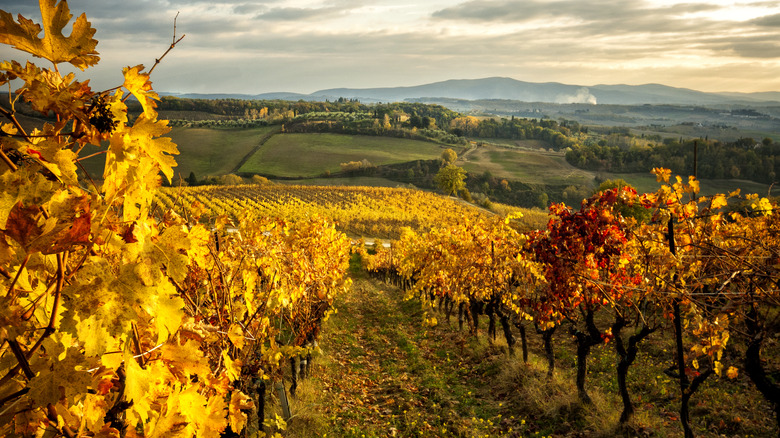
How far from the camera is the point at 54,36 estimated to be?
1134 mm

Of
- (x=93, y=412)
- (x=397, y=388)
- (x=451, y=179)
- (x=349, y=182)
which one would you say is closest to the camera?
(x=93, y=412)

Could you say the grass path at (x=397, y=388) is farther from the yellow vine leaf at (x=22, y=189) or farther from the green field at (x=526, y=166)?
the green field at (x=526, y=166)

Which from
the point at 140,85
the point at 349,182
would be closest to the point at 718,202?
the point at 140,85

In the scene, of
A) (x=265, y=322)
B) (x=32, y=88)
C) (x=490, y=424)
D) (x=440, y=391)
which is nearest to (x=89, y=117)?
(x=32, y=88)

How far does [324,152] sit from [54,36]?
99.5m

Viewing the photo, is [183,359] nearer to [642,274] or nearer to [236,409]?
[236,409]

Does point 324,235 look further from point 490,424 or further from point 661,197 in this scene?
point 661,197

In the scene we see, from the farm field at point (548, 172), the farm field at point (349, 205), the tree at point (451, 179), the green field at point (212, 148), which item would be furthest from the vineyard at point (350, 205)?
the farm field at point (548, 172)

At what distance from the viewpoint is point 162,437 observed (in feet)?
5.32

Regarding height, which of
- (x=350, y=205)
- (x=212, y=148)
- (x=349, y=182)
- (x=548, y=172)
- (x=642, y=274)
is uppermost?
(x=212, y=148)

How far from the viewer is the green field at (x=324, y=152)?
3438 inches

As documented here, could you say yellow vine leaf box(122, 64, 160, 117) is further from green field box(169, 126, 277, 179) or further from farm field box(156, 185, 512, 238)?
green field box(169, 126, 277, 179)

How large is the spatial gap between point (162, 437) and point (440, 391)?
30.0 feet

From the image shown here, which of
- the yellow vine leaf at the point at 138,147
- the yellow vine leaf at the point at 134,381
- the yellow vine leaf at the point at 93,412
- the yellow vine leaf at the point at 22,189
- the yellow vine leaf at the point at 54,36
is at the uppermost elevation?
the yellow vine leaf at the point at 54,36
